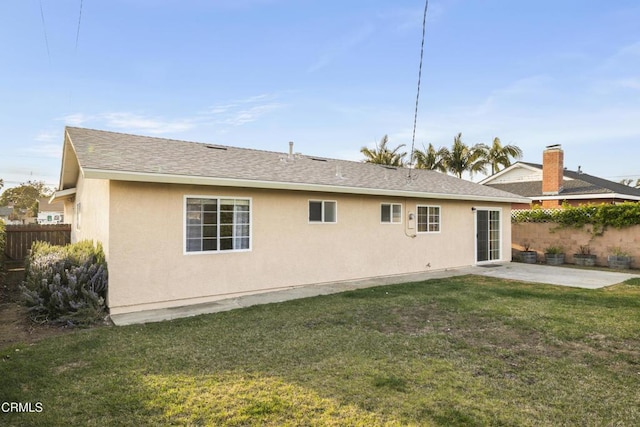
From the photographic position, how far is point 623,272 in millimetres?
12164

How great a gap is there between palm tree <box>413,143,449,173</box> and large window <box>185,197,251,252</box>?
2879cm

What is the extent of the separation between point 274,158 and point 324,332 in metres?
6.94

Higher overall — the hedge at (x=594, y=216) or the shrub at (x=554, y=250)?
the hedge at (x=594, y=216)

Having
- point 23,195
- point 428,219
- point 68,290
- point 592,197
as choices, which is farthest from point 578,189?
point 23,195

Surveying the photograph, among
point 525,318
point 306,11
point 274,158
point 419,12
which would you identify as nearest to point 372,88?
point 306,11

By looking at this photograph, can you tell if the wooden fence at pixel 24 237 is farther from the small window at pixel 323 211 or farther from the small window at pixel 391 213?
the small window at pixel 391 213

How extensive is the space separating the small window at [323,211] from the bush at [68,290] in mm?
4761

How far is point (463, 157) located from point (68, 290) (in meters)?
33.5

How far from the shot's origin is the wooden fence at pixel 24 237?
13.5 metres

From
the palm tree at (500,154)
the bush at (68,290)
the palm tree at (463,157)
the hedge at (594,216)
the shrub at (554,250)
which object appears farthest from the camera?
the palm tree at (500,154)

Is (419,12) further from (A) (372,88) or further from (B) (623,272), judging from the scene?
(B) (623,272)

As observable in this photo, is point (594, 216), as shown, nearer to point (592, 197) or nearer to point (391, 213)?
point (592, 197)

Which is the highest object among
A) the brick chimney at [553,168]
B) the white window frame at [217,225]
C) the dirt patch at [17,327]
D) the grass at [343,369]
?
the brick chimney at [553,168]

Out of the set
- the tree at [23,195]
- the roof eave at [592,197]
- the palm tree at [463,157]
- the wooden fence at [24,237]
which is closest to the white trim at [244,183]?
the wooden fence at [24,237]
